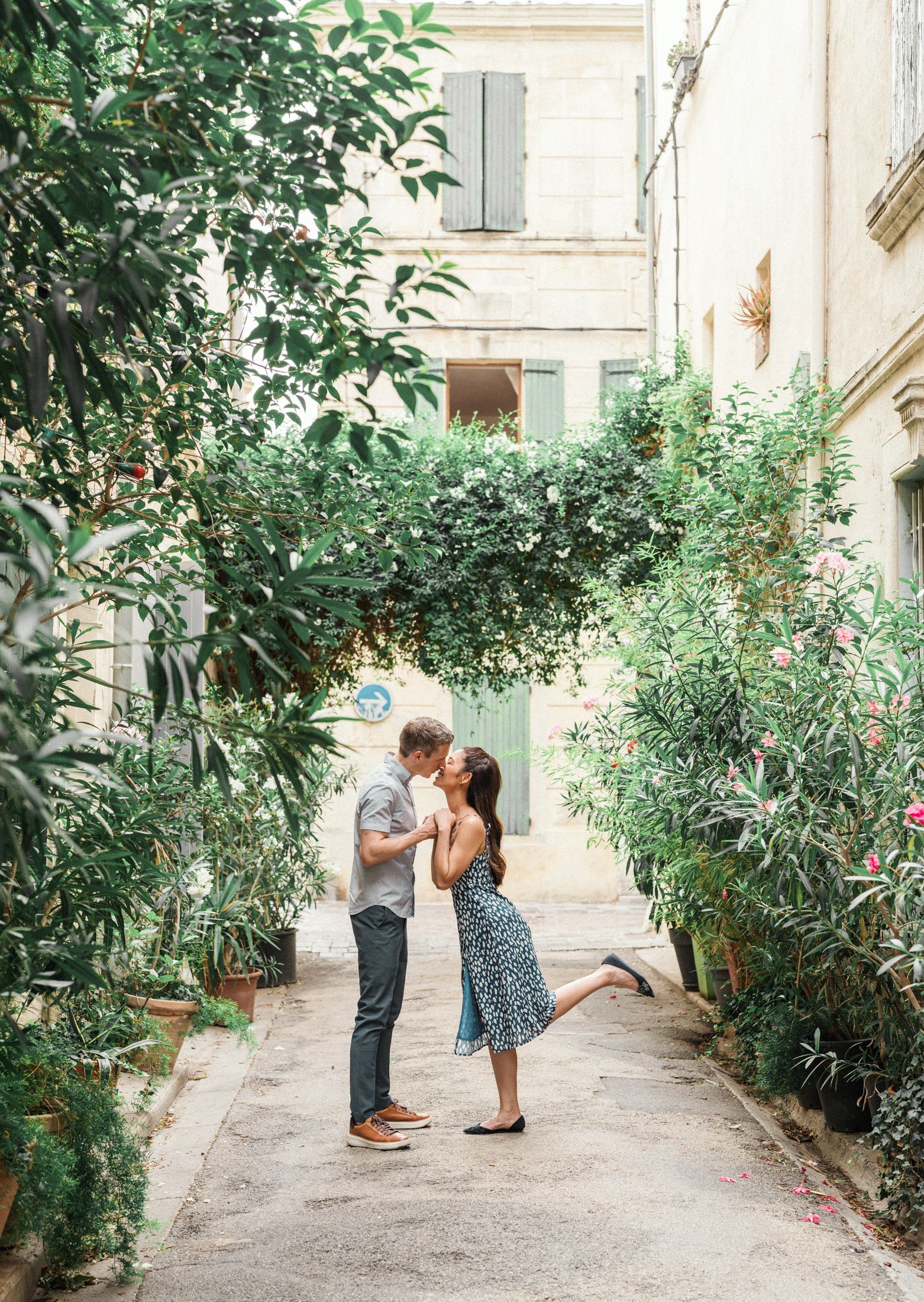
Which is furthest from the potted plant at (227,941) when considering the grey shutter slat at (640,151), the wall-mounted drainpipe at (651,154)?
the grey shutter slat at (640,151)

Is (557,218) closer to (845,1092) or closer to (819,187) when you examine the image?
(819,187)

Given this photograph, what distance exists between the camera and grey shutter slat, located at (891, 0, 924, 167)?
20.3ft

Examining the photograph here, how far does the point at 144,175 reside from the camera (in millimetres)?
2309

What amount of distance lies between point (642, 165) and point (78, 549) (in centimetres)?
1691

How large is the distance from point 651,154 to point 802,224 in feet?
22.1

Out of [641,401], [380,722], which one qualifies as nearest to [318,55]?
[641,401]

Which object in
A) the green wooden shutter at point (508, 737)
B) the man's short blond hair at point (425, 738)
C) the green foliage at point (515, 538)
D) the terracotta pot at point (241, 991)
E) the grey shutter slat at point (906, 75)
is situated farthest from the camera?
the green wooden shutter at point (508, 737)

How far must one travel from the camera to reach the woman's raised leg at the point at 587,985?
570 centimetres

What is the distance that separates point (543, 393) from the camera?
17.4 meters

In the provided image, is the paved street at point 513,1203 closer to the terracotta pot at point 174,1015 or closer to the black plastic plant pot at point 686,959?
the terracotta pot at point 174,1015

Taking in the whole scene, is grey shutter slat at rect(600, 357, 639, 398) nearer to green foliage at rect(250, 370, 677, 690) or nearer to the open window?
the open window

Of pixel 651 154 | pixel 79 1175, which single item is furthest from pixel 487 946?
pixel 651 154

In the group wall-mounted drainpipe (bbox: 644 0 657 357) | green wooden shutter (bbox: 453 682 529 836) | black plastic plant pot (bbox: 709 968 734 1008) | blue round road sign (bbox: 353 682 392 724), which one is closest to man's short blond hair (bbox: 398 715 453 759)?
black plastic plant pot (bbox: 709 968 734 1008)

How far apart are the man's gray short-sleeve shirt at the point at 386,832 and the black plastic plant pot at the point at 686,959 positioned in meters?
4.67
